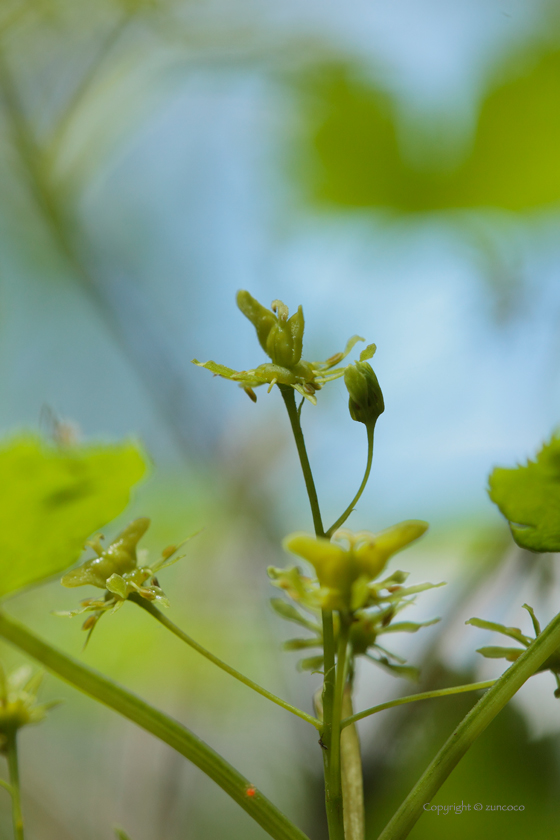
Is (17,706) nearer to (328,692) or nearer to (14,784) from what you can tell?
(14,784)

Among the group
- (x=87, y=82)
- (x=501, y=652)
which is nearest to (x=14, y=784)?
(x=501, y=652)

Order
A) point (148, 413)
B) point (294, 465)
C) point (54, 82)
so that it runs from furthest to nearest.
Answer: point (148, 413) → point (54, 82) → point (294, 465)

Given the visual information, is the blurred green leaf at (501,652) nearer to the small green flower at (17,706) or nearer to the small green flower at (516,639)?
the small green flower at (516,639)

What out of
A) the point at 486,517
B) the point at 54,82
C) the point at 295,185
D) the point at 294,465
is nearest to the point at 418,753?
the point at 486,517

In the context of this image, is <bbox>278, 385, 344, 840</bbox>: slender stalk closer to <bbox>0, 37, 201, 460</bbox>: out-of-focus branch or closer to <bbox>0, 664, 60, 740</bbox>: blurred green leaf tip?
<bbox>0, 664, 60, 740</bbox>: blurred green leaf tip

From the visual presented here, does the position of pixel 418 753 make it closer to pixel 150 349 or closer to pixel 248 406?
pixel 248 406

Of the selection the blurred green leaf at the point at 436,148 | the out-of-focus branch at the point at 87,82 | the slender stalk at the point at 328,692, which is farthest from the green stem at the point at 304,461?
the out-of-focus branch at the point at 87,82
